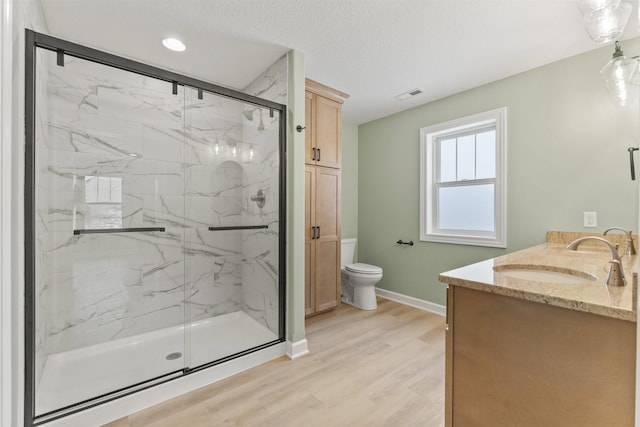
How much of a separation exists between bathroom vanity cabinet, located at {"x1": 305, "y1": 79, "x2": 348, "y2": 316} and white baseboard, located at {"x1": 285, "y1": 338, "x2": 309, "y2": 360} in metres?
0.59

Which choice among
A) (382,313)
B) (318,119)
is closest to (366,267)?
(382,313)

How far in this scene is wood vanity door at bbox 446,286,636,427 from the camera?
836 mm

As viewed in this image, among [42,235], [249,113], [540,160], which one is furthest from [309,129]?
[42,235]

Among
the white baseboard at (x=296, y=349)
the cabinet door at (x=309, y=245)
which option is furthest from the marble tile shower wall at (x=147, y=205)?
the cabinet door at (x=309, y=245)

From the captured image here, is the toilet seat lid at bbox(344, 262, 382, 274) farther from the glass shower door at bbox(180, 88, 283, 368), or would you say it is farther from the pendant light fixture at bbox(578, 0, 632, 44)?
the pendant light fixture at bbox(578, 0, 632, 44)

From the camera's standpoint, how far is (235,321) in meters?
2.73

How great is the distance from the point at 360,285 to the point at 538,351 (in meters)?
2.32

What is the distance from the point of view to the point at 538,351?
970 millimetres

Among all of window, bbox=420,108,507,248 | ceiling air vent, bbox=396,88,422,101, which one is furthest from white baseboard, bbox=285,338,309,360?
ceiling air vent, bbox=396,88,422,101

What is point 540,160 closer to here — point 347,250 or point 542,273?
point 542,273

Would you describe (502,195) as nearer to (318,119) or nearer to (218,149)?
(318,119)

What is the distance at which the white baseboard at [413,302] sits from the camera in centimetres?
306

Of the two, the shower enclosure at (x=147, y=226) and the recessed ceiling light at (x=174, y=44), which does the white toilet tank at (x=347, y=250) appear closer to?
the shower enclosure at (x=147, y=226)

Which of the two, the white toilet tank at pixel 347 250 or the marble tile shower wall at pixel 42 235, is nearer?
the marble tile shower wall at pixel 42 235
